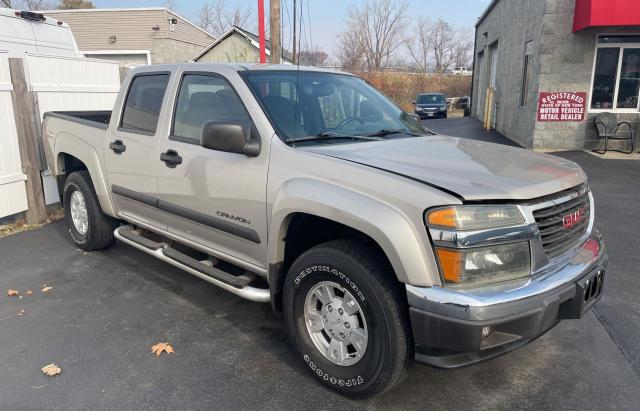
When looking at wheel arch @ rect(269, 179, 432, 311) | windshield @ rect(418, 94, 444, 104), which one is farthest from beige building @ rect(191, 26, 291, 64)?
wheel arch @ rect(269, 179, 432, 311)

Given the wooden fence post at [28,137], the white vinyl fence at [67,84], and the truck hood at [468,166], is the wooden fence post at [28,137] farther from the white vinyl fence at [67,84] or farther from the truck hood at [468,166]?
the truck hood at [468,166]

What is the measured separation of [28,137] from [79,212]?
178 centimetres

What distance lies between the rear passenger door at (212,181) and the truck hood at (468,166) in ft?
1.70

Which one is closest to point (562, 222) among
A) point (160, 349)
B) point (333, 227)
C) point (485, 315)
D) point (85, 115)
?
point (485, 315)

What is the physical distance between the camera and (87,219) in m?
5.41

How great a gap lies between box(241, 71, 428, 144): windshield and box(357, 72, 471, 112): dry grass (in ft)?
110

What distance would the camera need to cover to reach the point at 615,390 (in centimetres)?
305

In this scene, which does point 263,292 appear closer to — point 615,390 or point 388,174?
point 388,174

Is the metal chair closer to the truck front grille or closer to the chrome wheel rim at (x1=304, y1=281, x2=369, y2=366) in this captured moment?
the truck front grille

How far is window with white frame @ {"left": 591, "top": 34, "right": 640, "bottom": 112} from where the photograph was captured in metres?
12.4

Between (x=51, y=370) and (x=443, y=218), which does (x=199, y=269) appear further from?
(x=443, y=218)

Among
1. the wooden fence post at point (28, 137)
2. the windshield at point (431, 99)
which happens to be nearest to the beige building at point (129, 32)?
the windshield at point (431, 99)

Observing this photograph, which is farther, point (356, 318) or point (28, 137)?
point (28, 137)

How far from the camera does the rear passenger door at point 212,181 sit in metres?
3.36
